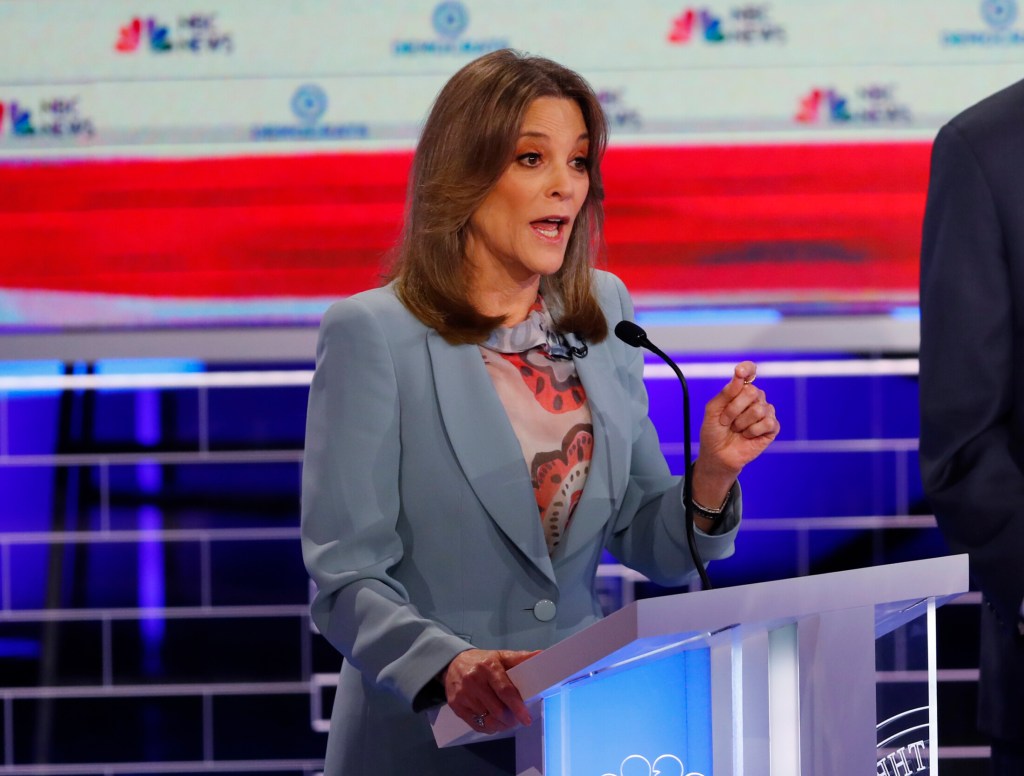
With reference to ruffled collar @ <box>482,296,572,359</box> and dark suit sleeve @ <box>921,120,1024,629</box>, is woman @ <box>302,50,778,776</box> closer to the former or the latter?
ruffled collar @ <box>482,296,572,359</box>

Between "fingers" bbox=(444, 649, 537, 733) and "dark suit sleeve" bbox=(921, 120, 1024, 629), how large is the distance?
24.0 inches

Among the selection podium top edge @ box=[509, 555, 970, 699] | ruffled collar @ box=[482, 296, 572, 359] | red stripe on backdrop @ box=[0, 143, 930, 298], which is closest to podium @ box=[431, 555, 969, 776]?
podium top edge @ box=[509, 555, 970, 699]

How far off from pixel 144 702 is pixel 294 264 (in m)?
0.99

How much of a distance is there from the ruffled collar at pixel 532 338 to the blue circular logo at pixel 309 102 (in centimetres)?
108

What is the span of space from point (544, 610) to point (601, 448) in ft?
0.67

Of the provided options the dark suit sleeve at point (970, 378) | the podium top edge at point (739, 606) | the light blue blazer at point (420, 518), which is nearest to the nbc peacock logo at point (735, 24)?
the dark suit sleeve at point (970, 378)

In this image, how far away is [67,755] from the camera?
265 cm

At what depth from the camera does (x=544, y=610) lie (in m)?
1.38

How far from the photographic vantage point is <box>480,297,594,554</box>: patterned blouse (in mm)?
1424

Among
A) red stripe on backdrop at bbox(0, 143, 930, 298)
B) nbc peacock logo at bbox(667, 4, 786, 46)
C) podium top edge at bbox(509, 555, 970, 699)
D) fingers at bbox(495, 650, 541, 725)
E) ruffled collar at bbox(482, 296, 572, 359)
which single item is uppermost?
nbc peacock logo at bbox(667, 4, 786, 46)

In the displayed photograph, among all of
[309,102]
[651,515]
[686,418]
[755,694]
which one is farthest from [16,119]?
[755,694]

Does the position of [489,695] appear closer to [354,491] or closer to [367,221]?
[354,491]

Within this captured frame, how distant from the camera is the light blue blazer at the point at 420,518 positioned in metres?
1.33

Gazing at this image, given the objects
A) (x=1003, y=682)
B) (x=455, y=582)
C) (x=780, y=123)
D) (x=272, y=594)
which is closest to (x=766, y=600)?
(x=455, y=582)
